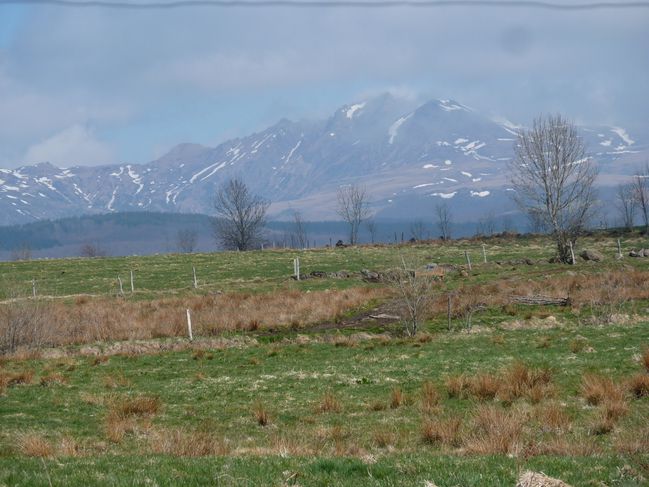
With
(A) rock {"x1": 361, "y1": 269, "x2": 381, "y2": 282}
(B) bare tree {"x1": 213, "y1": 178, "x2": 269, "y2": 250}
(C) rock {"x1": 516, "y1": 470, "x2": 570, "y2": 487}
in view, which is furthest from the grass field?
(B) bare tree {"x1": 213, "y1": 178, "x2": 269, "y2": 250}

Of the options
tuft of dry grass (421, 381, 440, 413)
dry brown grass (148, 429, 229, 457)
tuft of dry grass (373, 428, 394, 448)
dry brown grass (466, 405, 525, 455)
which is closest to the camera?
dry brown grass (466, 405, 525, 455)

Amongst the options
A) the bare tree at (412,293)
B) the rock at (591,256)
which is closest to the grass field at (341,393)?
the bare tree at (412,293)

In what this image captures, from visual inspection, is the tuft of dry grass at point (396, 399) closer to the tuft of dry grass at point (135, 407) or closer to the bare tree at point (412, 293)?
the tuft of dry grass at point (135, 407)

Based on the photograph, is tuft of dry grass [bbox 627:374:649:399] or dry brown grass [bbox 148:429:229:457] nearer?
dry brown grass [bbox 148:429:229:457]

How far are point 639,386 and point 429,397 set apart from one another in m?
4.29

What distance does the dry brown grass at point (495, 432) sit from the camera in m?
11.3

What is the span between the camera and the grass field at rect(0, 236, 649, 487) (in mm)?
10094

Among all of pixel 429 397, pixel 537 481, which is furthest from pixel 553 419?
pixel 537 481

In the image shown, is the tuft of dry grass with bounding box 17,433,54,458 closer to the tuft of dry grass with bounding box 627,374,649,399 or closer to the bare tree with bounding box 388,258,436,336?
the tuft of dry grass with bounding box 627,374,649,399

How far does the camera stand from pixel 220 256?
83.9m

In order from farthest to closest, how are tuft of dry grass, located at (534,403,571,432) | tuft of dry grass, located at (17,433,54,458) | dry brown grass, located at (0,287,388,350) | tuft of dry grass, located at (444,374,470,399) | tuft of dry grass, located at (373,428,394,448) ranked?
1. dry brown grass, located at (0,287,388,350)
2. tuft of dry grass, located at (444,374,470,399)
3. tuft of dry grass, located at (534,403,571,432)
4. tuft of dry grass, located at (373,428,394,448)
5. tuft of dry grass, located at (17,433,54,458)

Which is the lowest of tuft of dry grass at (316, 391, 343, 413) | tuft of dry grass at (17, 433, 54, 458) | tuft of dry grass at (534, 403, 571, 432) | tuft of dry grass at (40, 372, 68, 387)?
tuft of dry grass at (316, 391, 343, 413)

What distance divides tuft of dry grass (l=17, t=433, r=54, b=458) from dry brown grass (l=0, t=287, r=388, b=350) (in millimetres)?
18961

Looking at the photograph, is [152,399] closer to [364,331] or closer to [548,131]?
[364,331]
